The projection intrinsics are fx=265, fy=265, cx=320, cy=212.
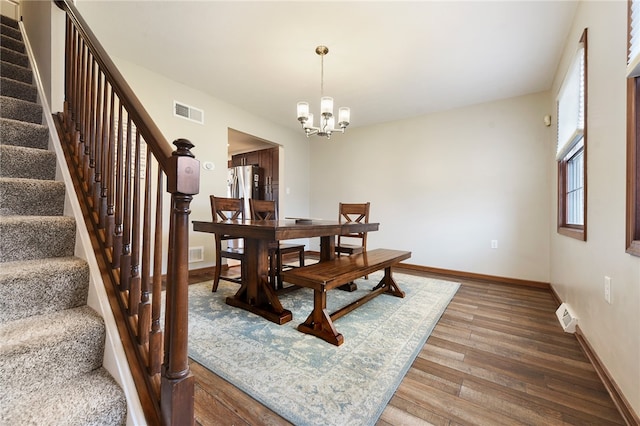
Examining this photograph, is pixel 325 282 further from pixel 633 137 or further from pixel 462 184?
pixel 462 184

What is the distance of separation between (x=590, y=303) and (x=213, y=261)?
3.84 m

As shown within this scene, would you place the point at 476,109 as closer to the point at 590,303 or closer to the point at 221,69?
the point at 590,303

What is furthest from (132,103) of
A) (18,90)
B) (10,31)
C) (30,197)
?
(10,31)

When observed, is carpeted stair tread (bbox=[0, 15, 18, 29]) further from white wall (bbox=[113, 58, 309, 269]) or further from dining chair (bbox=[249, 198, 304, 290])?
dining chair (bbox=[249, 198, 304, 290])

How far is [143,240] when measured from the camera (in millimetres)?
853

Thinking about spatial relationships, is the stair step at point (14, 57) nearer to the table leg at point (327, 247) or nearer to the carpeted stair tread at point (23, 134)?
the carpeted stair tread at point (23, 134)

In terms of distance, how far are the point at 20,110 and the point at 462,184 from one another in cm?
452

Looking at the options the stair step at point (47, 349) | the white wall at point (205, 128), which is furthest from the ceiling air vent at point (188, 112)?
the stair step at point (47, 349)

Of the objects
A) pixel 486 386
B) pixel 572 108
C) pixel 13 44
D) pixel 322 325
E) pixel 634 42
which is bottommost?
pixel 486 386

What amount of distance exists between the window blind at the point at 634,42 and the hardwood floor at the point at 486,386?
1528mm

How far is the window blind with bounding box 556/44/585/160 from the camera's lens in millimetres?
1948

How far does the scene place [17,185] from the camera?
1255 mm

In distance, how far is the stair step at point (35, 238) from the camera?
1.09 meters

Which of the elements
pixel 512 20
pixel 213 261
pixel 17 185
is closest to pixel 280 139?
pixel 213 261
